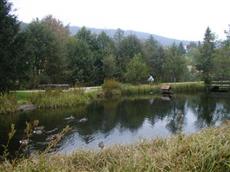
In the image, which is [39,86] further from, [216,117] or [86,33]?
Result: [216,117]

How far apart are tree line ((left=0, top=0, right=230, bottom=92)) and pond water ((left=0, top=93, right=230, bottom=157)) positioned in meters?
4.68

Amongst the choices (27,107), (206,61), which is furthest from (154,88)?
(27,107)

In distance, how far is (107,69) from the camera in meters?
38.9

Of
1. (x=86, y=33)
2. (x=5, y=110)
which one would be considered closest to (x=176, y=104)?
(x=5, y=110)

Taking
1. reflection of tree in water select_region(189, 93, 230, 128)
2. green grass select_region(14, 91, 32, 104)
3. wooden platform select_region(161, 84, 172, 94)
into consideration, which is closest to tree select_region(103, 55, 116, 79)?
wooden platform select_region(161, 84, 172, 94)

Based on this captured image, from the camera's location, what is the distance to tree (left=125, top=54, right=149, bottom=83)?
39287 mm

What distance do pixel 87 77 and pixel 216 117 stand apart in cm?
1920

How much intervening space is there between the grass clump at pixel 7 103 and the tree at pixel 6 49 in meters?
0.58

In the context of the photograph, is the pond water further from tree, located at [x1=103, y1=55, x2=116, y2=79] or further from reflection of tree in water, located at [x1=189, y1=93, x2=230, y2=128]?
tree, located at [x1=103, y1=55, x2=116, y2=79]

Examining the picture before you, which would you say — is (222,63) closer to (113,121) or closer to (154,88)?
(154,88)

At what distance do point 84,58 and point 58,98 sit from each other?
1146cm

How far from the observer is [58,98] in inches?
1037

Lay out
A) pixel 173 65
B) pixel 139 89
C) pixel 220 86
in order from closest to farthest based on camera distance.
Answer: pixel 139 89
pixel 220 86
pixel 173 65

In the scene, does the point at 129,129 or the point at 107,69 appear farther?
the point at 107,69
